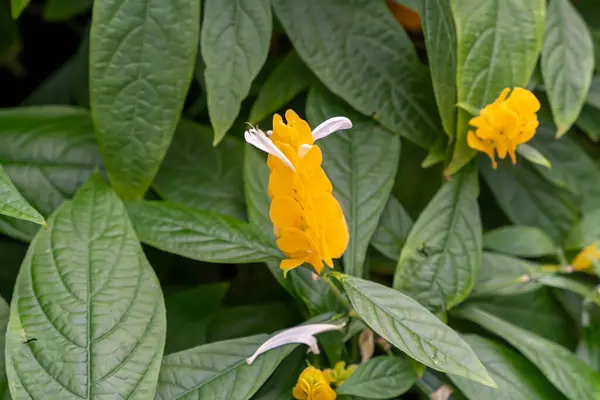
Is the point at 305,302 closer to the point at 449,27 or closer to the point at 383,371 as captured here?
the point at 383,371

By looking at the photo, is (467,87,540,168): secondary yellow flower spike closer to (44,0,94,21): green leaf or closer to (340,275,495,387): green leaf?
(340,275,495,387): green leaf

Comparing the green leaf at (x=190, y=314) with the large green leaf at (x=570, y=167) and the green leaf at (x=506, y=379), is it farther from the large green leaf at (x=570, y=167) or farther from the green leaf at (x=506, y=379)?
the large green leaf at (x=570, y=167)

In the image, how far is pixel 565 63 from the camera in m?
0.72

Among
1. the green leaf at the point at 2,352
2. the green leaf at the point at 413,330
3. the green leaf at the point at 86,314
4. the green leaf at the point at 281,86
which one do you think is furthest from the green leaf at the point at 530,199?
the green leaf at the point at 2,352

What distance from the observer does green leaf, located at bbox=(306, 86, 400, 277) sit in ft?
2.18

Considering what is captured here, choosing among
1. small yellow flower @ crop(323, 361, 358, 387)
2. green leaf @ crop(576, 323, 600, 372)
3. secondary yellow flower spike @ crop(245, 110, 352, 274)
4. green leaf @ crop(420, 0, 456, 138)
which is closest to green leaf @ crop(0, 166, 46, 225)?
secondary yellow flower spike @ crop(245, 110, 352, 274)

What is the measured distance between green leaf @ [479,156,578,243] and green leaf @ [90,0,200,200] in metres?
0.45

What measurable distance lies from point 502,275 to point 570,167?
0.23 metres

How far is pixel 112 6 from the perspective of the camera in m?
0.61

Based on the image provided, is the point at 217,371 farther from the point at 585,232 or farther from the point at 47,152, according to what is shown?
the point at 585,232

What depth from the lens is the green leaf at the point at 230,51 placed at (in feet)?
2.06

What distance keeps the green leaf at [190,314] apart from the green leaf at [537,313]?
371 millimetres

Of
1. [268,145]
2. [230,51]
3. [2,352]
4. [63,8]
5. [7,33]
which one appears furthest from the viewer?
[7,33]

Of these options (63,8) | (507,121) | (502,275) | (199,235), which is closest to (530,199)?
(502,275)
